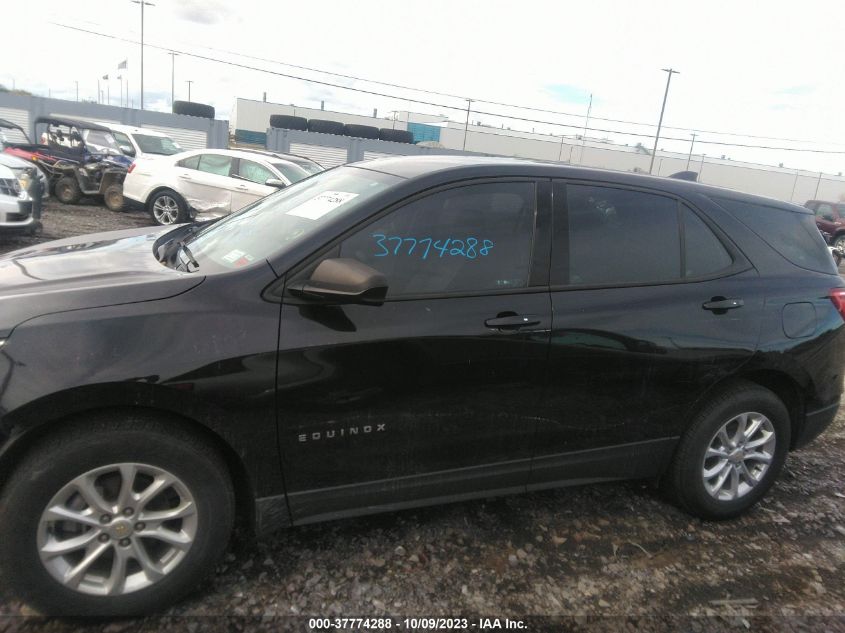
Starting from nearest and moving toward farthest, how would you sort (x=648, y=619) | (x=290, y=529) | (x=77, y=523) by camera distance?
(x=77, y=523) → (x=648, y=619) → (x=290, y=529)

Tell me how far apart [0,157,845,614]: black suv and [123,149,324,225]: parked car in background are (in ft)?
26.5

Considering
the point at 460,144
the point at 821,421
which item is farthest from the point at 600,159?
the point at 821,421

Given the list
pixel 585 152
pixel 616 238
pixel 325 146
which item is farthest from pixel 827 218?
pixel 585 152

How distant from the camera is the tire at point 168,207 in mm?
11266

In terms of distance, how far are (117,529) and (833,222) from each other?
72.0ft

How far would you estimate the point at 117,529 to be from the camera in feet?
6.84

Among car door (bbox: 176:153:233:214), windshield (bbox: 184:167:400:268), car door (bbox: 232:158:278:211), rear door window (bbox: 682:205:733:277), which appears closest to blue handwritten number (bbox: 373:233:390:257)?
windshield (bbox: 184:167:400:268)

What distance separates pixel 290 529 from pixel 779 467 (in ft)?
8.61

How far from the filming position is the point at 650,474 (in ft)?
10.0

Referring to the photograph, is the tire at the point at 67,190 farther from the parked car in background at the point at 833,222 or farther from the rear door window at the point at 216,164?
the parked car in background at the point at 833,222

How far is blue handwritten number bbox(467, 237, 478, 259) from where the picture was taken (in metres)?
2.55

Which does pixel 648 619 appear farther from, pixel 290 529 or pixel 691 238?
pixel 691 238

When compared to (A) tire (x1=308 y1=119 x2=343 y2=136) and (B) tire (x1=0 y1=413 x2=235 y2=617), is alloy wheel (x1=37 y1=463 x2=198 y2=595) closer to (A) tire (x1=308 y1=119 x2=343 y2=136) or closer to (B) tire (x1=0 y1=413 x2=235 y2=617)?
(B) tire (x1=0 y1=413 x2=235 y2=617)

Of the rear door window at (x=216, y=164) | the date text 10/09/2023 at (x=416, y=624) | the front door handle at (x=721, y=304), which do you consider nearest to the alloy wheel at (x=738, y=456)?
the front door handle at (x=721, y=304)
